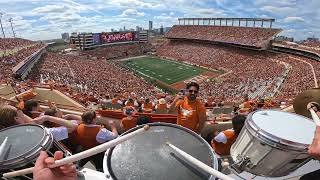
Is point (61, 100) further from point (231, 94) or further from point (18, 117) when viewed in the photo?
point (231, 94)

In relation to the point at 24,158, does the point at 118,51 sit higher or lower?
lower

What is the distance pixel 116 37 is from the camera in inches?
3477

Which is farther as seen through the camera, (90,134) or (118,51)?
(118,51)

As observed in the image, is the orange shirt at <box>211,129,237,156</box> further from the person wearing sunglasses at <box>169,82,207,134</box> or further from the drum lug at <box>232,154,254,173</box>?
the drum lug at <box>232,154,254,173</box>

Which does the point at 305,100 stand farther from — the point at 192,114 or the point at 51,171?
the point at 51,171

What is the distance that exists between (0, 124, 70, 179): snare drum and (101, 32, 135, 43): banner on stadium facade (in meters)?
85.5

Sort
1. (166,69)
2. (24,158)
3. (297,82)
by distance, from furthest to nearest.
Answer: (166,69) < (297,82) < (24,158)

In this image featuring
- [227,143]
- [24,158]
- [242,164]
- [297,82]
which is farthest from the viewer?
[297,82]

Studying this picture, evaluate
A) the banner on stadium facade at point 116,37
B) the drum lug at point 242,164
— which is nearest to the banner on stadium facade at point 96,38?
the banner on stadium facade at point 116,37

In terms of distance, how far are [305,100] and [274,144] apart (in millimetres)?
1032

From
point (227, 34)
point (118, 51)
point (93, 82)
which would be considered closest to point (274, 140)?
point (93, 82)

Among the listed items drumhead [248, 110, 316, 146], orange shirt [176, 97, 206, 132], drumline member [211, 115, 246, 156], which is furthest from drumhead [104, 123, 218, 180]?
orange shirt [176, 97, 206, 132]

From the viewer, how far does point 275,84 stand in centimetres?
3219

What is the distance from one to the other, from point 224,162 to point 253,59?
54980 mm
